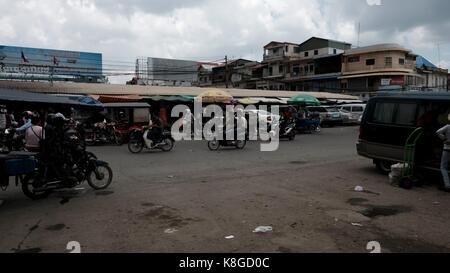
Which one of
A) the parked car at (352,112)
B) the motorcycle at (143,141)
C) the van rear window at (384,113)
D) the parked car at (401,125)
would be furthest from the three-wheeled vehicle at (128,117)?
the parked car at (352,112)

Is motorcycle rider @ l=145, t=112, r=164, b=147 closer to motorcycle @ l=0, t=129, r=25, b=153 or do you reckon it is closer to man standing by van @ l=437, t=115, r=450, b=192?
motorcycle @ l=0, t=129, r=25, b=153

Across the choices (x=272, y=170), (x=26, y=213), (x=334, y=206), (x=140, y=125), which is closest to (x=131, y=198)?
(x=26, y=213)

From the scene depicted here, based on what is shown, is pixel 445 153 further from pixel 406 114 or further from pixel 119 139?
pixel 119 139

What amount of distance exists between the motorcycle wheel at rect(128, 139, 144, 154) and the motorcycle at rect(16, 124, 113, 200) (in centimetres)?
693

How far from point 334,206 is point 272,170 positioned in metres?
3.98

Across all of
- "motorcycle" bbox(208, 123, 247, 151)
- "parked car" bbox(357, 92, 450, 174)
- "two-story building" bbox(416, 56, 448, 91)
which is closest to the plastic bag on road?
"parked car" bbox(357, 92, 450, 174)

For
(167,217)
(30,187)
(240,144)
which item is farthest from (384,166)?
(30,187)

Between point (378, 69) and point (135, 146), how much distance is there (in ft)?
140

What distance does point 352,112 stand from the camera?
3275 centimetres

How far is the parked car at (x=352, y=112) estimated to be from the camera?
3222 cm

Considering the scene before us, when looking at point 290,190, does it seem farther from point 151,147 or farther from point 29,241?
point 151,147

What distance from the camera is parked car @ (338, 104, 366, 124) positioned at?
3222 cm

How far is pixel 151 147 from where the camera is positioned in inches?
616

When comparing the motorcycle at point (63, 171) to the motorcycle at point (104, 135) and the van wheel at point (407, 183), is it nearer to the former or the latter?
the van wheel at point (407, 183)
